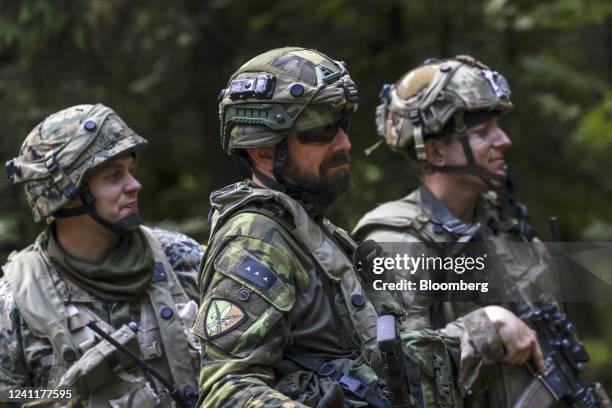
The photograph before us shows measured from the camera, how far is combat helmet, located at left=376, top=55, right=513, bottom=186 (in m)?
6.73

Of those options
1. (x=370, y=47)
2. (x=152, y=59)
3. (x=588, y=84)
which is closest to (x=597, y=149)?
(x=588, y=84)

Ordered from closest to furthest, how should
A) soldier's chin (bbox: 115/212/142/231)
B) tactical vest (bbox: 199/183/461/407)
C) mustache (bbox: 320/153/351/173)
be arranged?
tactical vest (bbox: 199/183/461/407)
mustache (bbox: 320/153/351/173)
soldier's chin (bbox: 115/212/142/231)

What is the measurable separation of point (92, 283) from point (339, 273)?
77.4 inches

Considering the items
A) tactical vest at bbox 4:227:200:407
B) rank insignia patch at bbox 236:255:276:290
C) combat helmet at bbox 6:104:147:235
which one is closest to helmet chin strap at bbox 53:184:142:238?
combat helmet at bbox 6:104:147:235

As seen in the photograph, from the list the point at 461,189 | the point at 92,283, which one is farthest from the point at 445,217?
the point at 92,283

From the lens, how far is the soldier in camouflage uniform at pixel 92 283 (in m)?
5.64

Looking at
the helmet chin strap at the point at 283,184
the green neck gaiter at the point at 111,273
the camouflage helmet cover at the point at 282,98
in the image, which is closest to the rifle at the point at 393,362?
the helmet chin strap at the point at 283,184

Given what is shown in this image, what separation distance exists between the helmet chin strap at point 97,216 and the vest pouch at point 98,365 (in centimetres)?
63

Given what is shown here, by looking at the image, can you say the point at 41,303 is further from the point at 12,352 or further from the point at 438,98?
the point at 438,98

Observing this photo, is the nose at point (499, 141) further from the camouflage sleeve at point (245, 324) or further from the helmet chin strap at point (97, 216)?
the camouflage sleeve at point (245, 324)

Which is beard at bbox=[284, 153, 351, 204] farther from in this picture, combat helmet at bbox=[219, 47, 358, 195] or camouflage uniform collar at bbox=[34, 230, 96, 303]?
camouflage uniform collar at bbox=[34, 230, 96, 303]

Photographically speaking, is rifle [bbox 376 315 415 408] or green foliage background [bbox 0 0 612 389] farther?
green foliage background [bbox 0 0 612 389]

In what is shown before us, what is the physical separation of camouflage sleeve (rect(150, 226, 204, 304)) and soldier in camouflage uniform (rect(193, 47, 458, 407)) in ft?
5.32

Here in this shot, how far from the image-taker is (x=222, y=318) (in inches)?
159
